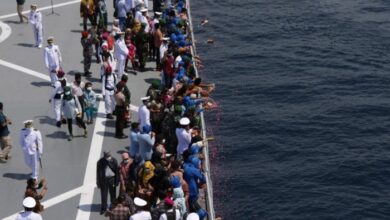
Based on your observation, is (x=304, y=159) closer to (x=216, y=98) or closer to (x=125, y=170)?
(x=216, y=98)

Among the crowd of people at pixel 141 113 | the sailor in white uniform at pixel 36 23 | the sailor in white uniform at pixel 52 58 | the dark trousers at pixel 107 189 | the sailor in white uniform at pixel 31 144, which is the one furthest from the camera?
the sailor in white uniform at pixel 36 23

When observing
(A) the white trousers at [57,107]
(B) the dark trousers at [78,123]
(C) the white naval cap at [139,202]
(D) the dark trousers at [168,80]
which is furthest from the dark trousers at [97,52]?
(C) the white naval cap at [139,202]

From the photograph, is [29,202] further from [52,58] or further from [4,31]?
[4,31]

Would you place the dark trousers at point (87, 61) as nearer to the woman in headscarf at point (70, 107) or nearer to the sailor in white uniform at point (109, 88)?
the sailor in white uniform at point (109, 88)

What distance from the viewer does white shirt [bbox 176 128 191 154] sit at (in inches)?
938

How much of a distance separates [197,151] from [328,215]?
839 centimetres

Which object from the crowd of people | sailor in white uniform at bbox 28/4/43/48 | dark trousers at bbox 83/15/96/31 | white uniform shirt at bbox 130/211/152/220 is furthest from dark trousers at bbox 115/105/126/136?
dark trousers at bbox 83/15/96/31

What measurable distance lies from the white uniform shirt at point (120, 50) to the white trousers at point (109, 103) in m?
2.92

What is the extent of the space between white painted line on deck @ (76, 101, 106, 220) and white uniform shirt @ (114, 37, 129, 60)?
2.10 meters

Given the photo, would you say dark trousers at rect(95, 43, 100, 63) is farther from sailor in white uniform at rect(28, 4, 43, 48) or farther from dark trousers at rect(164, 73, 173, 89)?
dark trousers at rect(164, 73, 173, 89)

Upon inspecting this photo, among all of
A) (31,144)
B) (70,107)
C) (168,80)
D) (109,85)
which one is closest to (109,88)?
(109,85)

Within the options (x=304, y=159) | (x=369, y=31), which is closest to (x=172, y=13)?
(x=304, y=159)

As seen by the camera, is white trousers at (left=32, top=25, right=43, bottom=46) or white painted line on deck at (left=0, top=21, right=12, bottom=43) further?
white painted line on deck at (left=0, top=21, right=12, bottom=43)

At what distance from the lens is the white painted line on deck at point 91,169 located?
2300 cm
